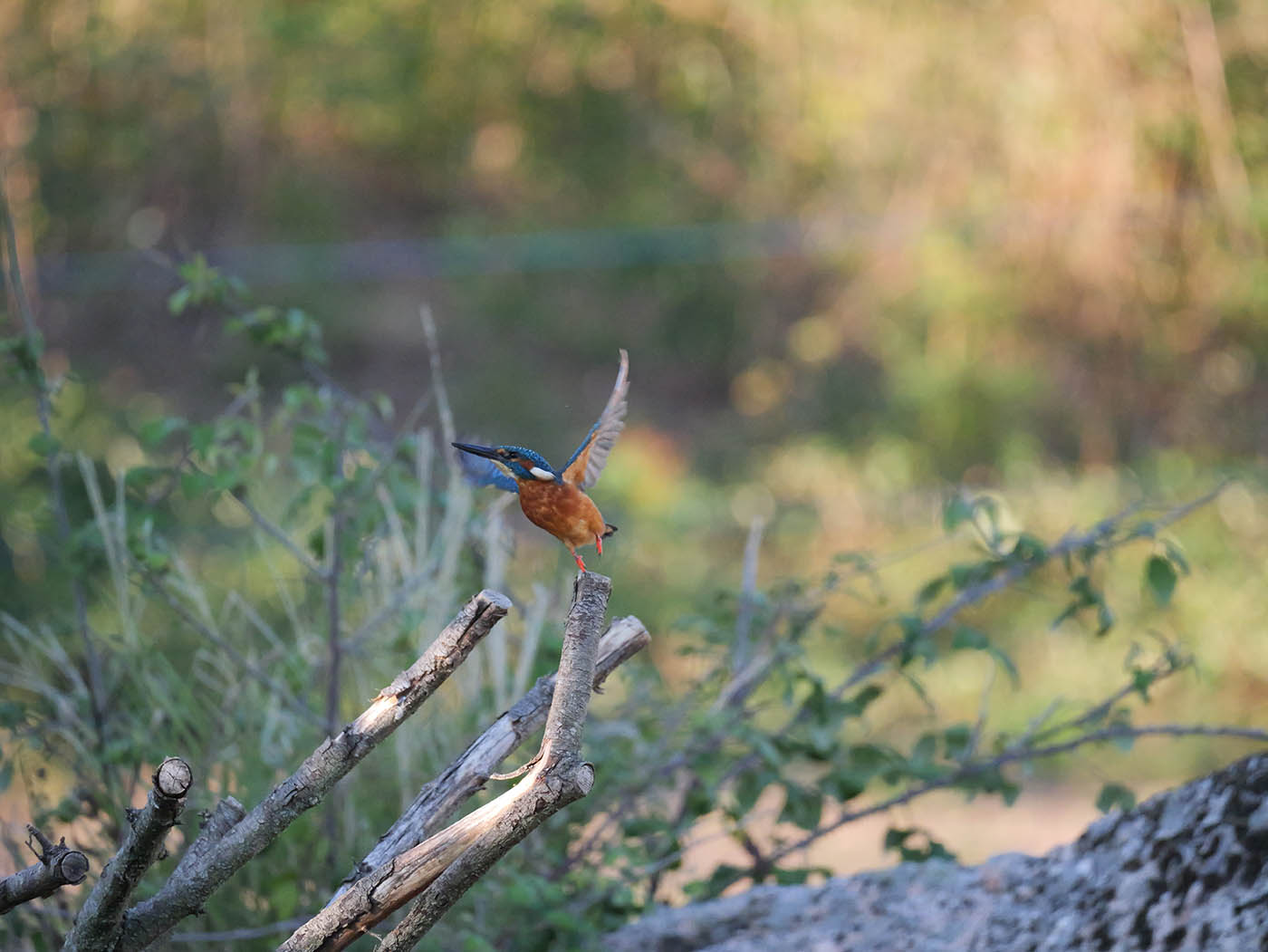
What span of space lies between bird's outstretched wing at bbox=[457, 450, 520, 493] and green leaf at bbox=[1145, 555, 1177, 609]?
1050 mm

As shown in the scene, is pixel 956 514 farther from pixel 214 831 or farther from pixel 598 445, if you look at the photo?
pixel 214 831

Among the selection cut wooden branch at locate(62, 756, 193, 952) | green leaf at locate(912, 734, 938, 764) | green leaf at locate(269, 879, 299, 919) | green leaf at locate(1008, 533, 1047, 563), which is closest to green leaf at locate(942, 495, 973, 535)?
green leaf at locate(1008, 533, 1047, 563)

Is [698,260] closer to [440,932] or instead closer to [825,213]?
[825,213]

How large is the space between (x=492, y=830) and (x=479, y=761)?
8.7 inches

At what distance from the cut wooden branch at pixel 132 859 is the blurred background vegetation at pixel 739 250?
2606mm

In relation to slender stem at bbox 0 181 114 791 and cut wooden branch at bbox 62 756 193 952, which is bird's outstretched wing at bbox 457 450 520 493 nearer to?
cut wooden branch at bbox 62 756 193 952

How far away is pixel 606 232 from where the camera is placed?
548cm

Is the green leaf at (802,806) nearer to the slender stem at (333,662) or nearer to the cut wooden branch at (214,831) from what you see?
the slender stem at (333,662)

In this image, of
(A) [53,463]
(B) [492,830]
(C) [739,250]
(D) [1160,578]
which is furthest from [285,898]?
(C) [739,250]

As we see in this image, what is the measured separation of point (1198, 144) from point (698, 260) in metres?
1.82

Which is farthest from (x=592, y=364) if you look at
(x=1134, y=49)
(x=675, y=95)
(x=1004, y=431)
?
(x=1134, y=49)

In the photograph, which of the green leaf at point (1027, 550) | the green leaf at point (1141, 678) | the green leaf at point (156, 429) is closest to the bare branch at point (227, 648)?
the green leaf at point (156, 429)

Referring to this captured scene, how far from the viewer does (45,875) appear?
3.76 ft

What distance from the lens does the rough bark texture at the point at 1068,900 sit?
148 centimetres
